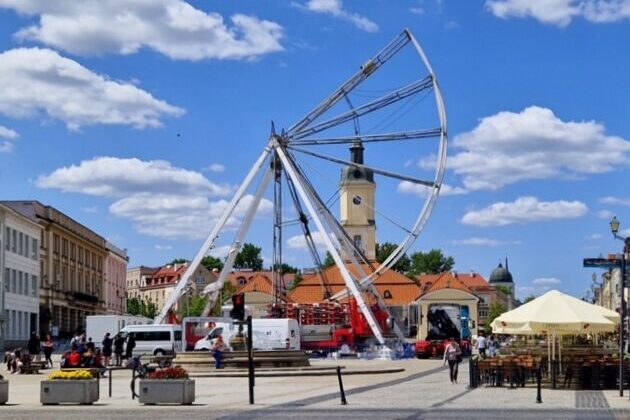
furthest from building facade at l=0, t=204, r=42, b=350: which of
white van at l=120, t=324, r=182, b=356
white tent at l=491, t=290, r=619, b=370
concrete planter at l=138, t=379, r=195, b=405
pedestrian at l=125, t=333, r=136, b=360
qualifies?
concrete planter at l=138, t=379, r=195, b=405

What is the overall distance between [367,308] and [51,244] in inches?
1524

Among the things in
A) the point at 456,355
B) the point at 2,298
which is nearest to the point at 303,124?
the point at 2,298

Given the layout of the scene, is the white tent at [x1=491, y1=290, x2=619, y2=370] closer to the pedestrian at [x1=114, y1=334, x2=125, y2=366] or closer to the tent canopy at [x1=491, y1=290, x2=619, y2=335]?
the tent canopy at [x1=491, y1=290, x2=619, y2=335]

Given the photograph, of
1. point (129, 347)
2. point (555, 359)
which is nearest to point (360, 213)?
point (129, 347)

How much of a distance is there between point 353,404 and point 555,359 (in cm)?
930

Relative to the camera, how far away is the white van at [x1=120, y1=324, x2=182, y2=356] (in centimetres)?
6569

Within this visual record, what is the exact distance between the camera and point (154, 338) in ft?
218

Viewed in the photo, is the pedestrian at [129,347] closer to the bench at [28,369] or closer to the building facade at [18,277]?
the bench at [28,369]

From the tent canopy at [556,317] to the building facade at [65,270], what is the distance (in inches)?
2435

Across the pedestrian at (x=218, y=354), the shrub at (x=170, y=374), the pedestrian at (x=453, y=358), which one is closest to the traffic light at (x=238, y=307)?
the shrub at (x=170, y=374)

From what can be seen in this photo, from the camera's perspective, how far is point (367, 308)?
232ft

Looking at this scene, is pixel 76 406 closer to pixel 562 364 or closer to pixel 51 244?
pixel 562 364

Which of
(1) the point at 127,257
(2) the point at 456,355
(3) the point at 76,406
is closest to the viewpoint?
(3) the point at 76,406

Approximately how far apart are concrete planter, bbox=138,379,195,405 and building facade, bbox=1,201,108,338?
6482 centimetres
